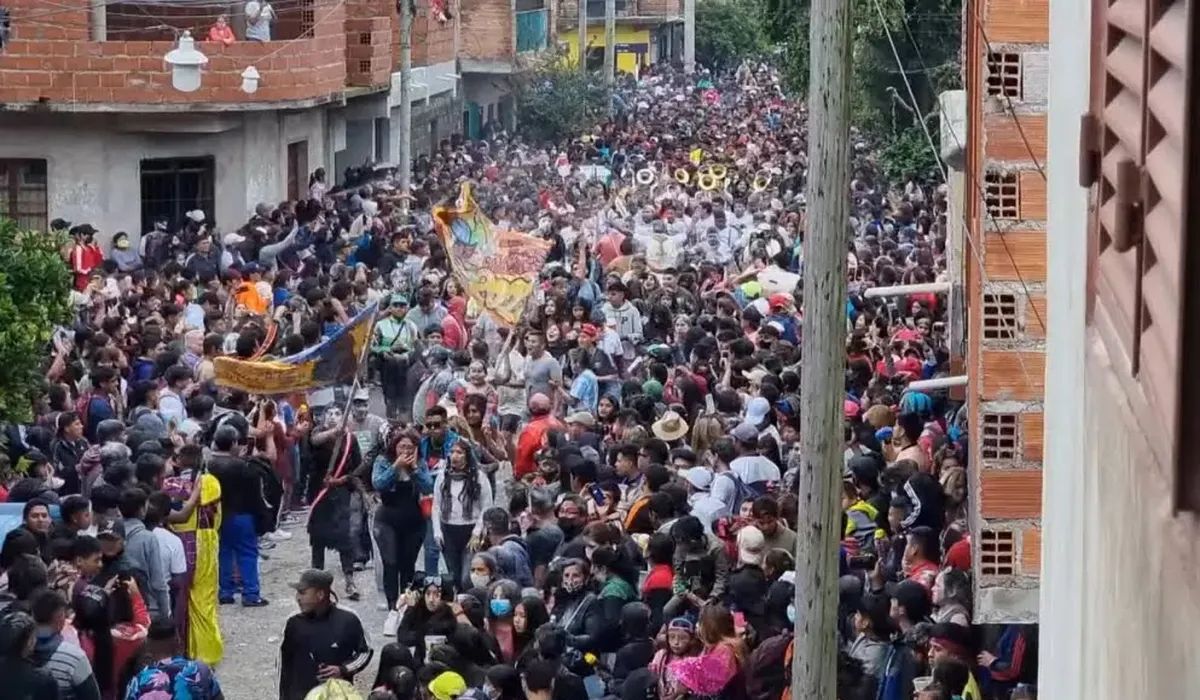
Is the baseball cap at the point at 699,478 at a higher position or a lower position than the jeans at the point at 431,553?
higher

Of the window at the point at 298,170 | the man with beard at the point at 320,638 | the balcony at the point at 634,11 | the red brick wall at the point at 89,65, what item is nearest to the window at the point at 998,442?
the man with beard at the point at 320,638

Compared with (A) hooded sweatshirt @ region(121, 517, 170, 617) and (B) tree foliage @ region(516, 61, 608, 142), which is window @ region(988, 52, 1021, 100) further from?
(B) tree foliage @ region(516, 61, 608, 142)

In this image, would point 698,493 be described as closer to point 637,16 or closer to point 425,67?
point 425,67

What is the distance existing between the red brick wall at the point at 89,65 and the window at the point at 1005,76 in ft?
70.8

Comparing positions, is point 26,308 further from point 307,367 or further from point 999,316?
point 999,316

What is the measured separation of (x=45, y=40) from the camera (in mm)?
29578

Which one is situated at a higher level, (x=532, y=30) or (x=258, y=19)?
(x=532, y=30)

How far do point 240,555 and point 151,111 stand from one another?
1688 cm

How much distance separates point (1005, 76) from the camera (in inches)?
380

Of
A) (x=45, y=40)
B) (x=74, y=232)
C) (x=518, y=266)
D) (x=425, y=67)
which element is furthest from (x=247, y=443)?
(x=425, y=67)

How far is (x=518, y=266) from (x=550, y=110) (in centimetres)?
3091

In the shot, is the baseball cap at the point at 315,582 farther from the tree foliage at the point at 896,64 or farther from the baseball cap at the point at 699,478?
the tree foliage at the point at 896,64

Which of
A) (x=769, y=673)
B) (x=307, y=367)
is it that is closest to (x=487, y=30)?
(x=307, y=367)

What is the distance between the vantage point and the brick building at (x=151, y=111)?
2967cm
